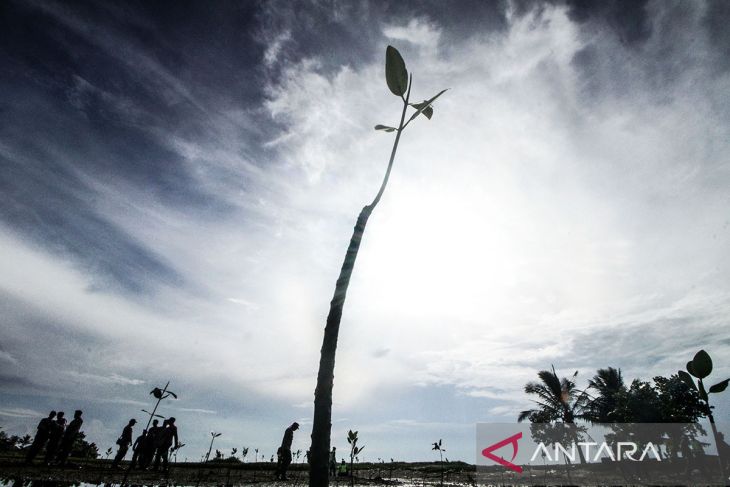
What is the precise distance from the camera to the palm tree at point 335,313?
9.72ft

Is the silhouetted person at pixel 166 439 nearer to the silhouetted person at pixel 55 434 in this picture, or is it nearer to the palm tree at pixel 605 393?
the silhouetted person at pixel 55 434

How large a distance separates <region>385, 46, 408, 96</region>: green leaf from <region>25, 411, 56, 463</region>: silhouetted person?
1651 centimetres

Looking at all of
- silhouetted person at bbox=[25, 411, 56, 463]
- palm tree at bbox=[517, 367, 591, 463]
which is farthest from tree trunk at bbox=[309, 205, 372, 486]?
palm tree at bbox=[517, 367, 591, 463]

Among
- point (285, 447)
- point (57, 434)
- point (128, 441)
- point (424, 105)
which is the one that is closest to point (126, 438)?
point (128, 441)

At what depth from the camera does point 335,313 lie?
344 centimetres

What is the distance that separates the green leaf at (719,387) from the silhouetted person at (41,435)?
2281cm

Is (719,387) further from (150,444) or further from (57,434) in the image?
(57,434)

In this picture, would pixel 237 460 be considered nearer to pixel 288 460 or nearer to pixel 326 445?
pixel 288 460

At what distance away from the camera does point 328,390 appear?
10.3ft

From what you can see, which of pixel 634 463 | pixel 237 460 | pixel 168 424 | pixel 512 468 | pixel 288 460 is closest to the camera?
pixel 168 424

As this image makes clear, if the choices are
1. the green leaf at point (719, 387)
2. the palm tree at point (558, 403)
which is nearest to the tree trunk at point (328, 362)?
the green leaf at point (719, 387)

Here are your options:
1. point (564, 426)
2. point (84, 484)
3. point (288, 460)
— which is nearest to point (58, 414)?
point (84, 484)

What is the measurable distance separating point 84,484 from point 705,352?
59.2 feet

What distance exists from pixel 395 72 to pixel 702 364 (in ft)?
45.9
